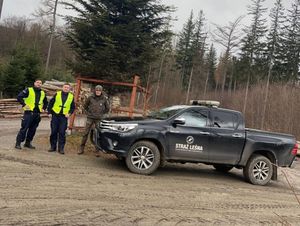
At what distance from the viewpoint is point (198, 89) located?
66062 mm

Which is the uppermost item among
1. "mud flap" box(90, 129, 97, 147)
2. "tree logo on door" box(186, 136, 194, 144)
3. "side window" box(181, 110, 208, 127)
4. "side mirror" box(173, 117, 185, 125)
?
"side window" box(181, 110, 208, 127)

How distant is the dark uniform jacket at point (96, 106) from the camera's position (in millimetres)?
11500

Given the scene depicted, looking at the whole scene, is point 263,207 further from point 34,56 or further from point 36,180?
point 34,56

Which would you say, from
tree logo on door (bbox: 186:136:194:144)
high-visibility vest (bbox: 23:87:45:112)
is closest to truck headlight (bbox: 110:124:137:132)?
tree logo on door (bbox: 186:136:194:144)

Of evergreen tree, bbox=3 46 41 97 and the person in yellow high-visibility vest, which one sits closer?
the person in yellow high-visibility vest

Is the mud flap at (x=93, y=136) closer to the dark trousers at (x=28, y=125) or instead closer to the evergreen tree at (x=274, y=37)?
the dark trousers at (x=28, y=125)

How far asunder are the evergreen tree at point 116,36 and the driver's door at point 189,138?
416cm

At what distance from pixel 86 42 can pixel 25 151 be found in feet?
16.1

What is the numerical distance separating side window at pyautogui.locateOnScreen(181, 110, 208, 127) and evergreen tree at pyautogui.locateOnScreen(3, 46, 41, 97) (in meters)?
19.0

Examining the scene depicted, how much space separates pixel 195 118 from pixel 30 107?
14.5 feet

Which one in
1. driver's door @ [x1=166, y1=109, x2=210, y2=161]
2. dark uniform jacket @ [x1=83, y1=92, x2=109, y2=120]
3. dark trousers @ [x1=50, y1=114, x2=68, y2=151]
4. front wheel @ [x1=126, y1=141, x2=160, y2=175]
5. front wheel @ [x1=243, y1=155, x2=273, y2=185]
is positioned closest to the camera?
front wheel @ [x1=126, y1=141, x2=160, y2=175]

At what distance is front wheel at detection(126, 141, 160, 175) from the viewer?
9883 millimetres

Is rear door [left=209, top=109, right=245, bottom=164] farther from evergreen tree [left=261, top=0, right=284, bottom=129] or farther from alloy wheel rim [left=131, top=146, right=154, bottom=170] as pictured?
evergreen tree [left=261, top=0, right=284, bottom=129]

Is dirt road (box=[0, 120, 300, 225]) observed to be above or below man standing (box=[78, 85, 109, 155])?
below
